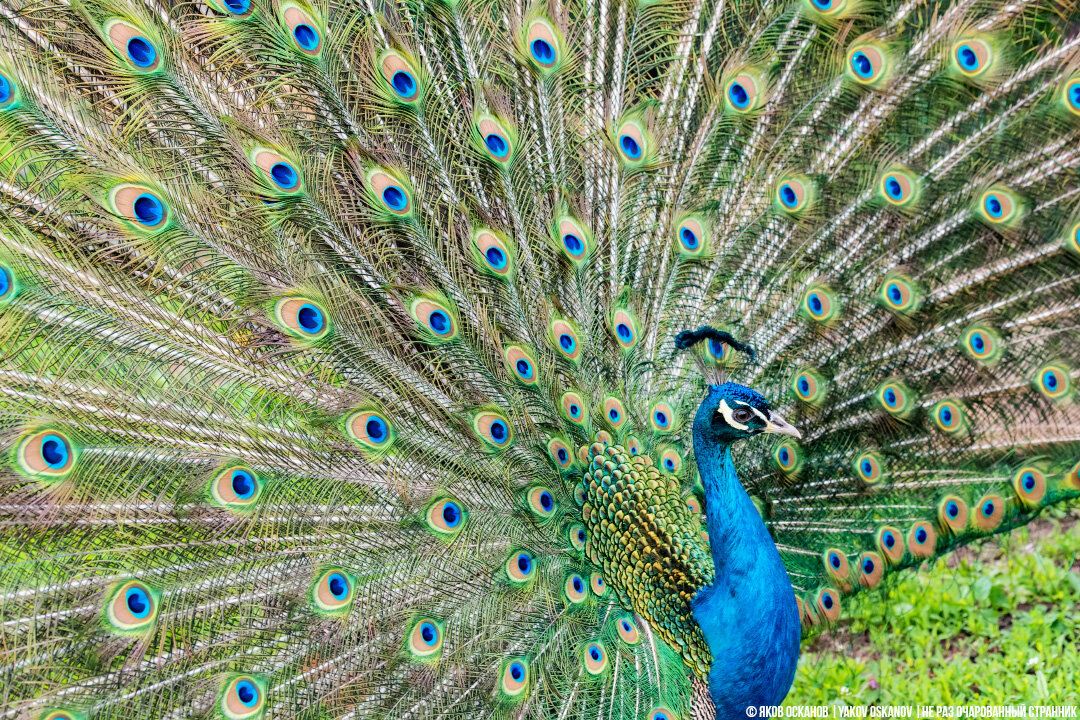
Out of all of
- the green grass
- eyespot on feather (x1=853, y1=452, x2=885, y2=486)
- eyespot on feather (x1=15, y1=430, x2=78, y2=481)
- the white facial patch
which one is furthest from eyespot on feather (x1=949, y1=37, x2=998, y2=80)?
eyespot on feather (x1=15, y1=430, x2=78, y2=481)

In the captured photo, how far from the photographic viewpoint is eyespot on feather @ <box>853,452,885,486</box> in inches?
105

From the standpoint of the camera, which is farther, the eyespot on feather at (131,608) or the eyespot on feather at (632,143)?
the eyespot on feather at (632,143)

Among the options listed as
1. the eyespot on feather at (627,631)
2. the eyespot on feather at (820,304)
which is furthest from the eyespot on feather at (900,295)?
the eyespot on feather at (627,631)

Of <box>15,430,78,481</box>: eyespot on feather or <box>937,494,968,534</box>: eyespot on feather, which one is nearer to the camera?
<box>15,430,78,481</box>: eyespot on feather

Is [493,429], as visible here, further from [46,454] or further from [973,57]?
Answer: [973,57]

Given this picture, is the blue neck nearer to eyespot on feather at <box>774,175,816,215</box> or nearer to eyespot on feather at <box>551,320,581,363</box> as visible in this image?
eyespot on feather at <box>551,320,581,363</box>

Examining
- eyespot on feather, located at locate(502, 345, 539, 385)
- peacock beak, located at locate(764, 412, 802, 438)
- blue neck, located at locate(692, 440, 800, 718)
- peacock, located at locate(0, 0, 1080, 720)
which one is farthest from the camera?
eyespot on feather, located at locate(502, 345, 539, 385)

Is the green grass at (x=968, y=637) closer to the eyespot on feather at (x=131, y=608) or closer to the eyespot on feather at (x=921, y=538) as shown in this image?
the eyespot on feather at (x=921, y=538)

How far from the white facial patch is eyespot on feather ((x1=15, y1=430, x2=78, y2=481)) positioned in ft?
4.61

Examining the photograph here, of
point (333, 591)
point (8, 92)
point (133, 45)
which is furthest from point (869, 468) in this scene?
point (8, 92)

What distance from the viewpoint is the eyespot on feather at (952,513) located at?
265cm

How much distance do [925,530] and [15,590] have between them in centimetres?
231

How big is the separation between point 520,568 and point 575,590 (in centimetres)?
18

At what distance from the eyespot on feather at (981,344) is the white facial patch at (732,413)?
3.01ft
